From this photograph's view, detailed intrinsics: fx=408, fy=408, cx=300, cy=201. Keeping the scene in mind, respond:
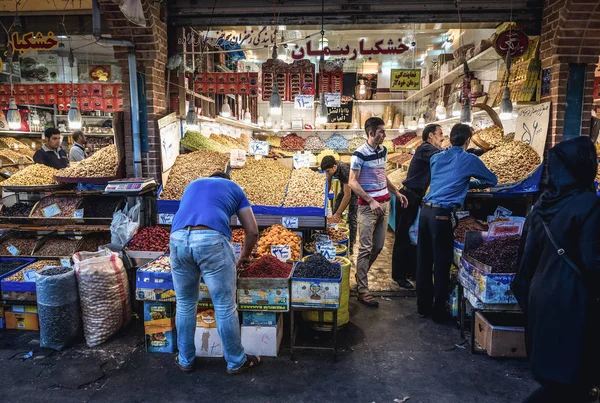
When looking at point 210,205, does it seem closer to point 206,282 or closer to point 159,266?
point 206,282

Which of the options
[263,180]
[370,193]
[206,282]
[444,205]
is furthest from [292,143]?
[206,282]

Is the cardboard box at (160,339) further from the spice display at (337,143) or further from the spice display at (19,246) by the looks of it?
the spice display at (337,143)

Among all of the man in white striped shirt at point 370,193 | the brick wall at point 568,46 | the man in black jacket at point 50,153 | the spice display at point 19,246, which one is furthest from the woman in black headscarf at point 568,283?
the man in black jacket at point 50,153

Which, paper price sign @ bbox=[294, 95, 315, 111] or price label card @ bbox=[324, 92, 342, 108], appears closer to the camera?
paper price sign @ bbox=[294, 95, 315, 111]

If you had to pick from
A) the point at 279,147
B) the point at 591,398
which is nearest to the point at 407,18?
the point at 591,398

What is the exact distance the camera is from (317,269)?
3635 millimetres

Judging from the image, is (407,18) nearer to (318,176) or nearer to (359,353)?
(318,176)

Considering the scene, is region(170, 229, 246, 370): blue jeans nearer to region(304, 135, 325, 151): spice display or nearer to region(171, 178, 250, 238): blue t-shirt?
region(171, 178, 250, 238): blue t-shirt

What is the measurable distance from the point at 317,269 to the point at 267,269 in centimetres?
45

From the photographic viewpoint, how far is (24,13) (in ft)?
23.1

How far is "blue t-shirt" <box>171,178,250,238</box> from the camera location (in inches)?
124

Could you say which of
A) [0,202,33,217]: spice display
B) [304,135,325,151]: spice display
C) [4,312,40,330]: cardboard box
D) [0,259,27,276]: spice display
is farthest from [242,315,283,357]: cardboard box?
[304,135,325,151]: spice display

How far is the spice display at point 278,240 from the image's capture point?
4.27 m

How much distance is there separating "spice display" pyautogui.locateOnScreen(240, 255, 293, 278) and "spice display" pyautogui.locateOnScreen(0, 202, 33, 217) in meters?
3.23
